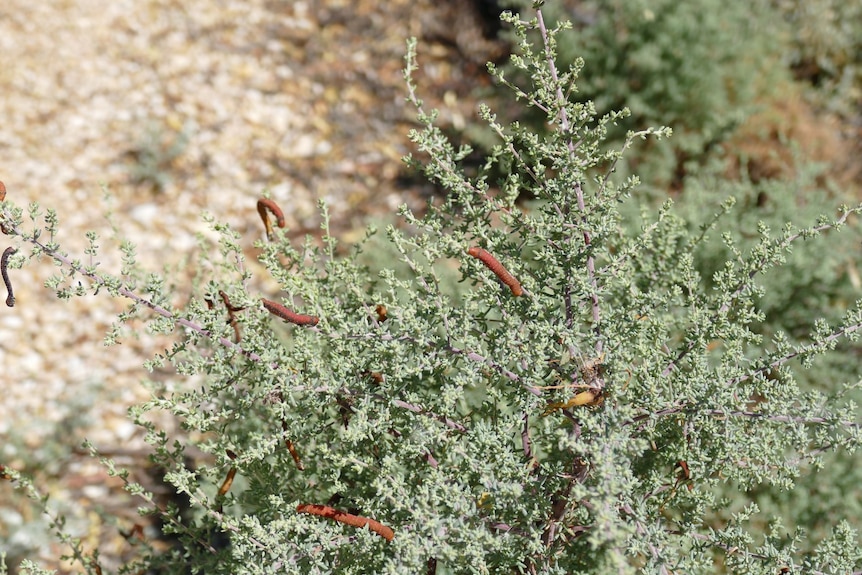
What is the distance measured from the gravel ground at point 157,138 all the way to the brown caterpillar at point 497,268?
2.38m

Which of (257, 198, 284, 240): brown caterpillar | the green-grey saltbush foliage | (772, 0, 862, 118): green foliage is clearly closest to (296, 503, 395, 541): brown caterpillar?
the green-grey saltbush foliage

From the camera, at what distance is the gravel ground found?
132 inches

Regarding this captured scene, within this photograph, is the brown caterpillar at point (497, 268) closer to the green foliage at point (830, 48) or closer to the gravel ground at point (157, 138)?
the gravel ground at point (157, 138)

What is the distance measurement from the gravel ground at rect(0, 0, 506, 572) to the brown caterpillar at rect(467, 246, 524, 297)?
7.82 feet

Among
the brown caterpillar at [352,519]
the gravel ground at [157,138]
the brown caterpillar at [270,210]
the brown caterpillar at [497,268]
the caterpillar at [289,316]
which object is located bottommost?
the brown caterpillar at [352,519]

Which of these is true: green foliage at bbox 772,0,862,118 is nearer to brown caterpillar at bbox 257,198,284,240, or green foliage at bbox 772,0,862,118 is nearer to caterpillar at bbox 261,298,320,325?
brown caterpillar at bbox 257,198,284,240

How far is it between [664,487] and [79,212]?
3.29 m

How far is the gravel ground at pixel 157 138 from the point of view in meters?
3.35

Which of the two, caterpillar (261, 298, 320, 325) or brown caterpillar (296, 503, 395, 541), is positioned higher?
caterpillar (261, 298, 320, 325)

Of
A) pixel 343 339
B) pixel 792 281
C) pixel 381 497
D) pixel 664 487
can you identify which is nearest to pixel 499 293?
pixel 343 339

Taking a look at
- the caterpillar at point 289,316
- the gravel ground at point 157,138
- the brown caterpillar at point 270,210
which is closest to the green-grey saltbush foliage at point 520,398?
the caterpillar at point 289,316

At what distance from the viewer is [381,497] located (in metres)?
1.40

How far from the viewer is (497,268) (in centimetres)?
134

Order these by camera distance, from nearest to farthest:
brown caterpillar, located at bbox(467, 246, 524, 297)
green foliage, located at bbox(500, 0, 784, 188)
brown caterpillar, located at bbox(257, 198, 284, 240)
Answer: brown caterpillar, located at bbox(467, 246, 524, 297) < brown caterpillar, located at bbox(257, 198, 284, 240) < green foliage, located at bbox(500, 0, 784, 188)
